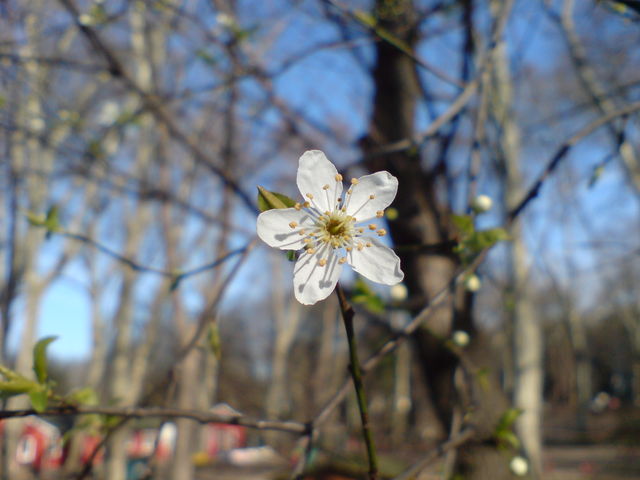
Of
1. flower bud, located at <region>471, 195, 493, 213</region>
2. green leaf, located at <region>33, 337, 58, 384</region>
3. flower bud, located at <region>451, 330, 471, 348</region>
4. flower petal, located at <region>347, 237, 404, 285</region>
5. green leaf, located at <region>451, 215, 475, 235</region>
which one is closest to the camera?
flower petal, located at <region>347, 237, 404, 285</region>

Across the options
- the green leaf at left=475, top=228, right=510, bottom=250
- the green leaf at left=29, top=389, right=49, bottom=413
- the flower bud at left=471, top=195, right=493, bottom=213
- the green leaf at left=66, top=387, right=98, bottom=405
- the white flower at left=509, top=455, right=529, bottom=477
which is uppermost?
the flower bud at left=471, top=195, right=493, bottom=213

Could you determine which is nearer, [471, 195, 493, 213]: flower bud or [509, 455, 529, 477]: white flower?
[471, 195, 493, 213]: flower bud

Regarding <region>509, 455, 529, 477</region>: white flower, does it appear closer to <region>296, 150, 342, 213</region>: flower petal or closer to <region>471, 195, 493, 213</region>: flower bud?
<region>471, 195, 493, 213</region>: flower bud

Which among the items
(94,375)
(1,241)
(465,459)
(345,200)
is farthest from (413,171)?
(94,375)

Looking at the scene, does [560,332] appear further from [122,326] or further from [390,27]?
[390,27]

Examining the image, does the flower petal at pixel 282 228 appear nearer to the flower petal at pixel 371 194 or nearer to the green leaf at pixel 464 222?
the flower petal at pixel 371 194

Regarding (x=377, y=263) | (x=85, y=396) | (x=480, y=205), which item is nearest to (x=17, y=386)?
(x=85, y=396)

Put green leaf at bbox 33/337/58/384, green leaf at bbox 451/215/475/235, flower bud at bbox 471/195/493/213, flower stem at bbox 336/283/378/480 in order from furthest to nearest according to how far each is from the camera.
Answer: flower bud at bbox 471/195/493/213 < green leaf at bbox 451/215/475/235 < green leaf at bbox 33/337/58/384 < flower stem at bbox 336/283/378/480

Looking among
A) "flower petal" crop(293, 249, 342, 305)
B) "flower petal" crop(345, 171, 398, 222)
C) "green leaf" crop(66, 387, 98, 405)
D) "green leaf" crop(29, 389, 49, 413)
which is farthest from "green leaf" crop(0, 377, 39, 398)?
"flower petal" crop(345, 171, 398, 222)

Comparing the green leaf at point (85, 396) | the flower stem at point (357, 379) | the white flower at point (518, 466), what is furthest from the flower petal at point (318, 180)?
the white flower at point (518, 466)
